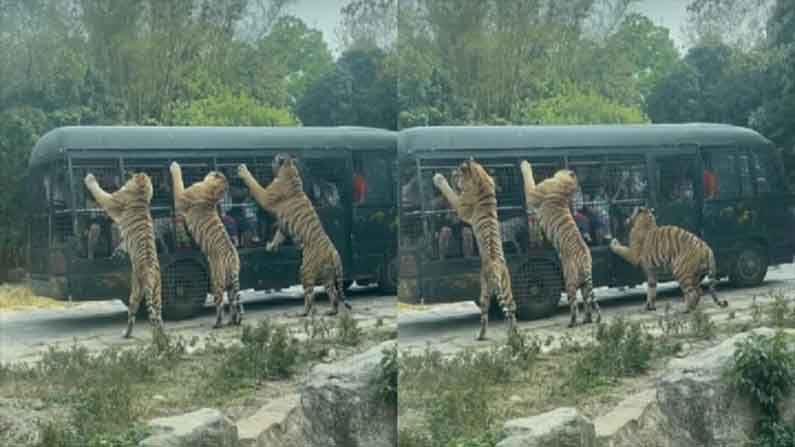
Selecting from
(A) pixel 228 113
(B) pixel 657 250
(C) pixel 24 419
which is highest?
(A) pixel 228 113

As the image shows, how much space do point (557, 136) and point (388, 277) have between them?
41.3 inches

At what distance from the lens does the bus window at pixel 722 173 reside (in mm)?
4973

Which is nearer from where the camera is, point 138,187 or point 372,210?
point 138,187

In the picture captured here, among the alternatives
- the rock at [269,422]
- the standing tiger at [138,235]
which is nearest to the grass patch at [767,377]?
the rock at [269,422]

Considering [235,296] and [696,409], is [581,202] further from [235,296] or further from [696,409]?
[235,296]

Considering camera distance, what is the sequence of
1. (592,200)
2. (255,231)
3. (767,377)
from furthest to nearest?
(255,231) < (592,200) < (767,377)

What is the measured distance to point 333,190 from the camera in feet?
16.9

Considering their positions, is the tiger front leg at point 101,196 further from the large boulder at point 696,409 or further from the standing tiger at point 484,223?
the large boulder at point 696,409

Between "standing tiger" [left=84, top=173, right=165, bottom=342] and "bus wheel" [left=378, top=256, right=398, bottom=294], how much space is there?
3.44 feet

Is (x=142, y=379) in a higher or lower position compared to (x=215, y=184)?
lower

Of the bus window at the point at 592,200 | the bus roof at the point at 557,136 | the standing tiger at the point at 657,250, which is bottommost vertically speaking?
the standing tiger at the point at 657,250

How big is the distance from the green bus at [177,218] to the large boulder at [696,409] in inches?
52.4

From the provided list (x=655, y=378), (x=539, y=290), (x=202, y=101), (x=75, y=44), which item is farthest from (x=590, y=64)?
(x=75, y=44)

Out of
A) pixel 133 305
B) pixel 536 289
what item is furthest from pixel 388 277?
pixel 133 305
